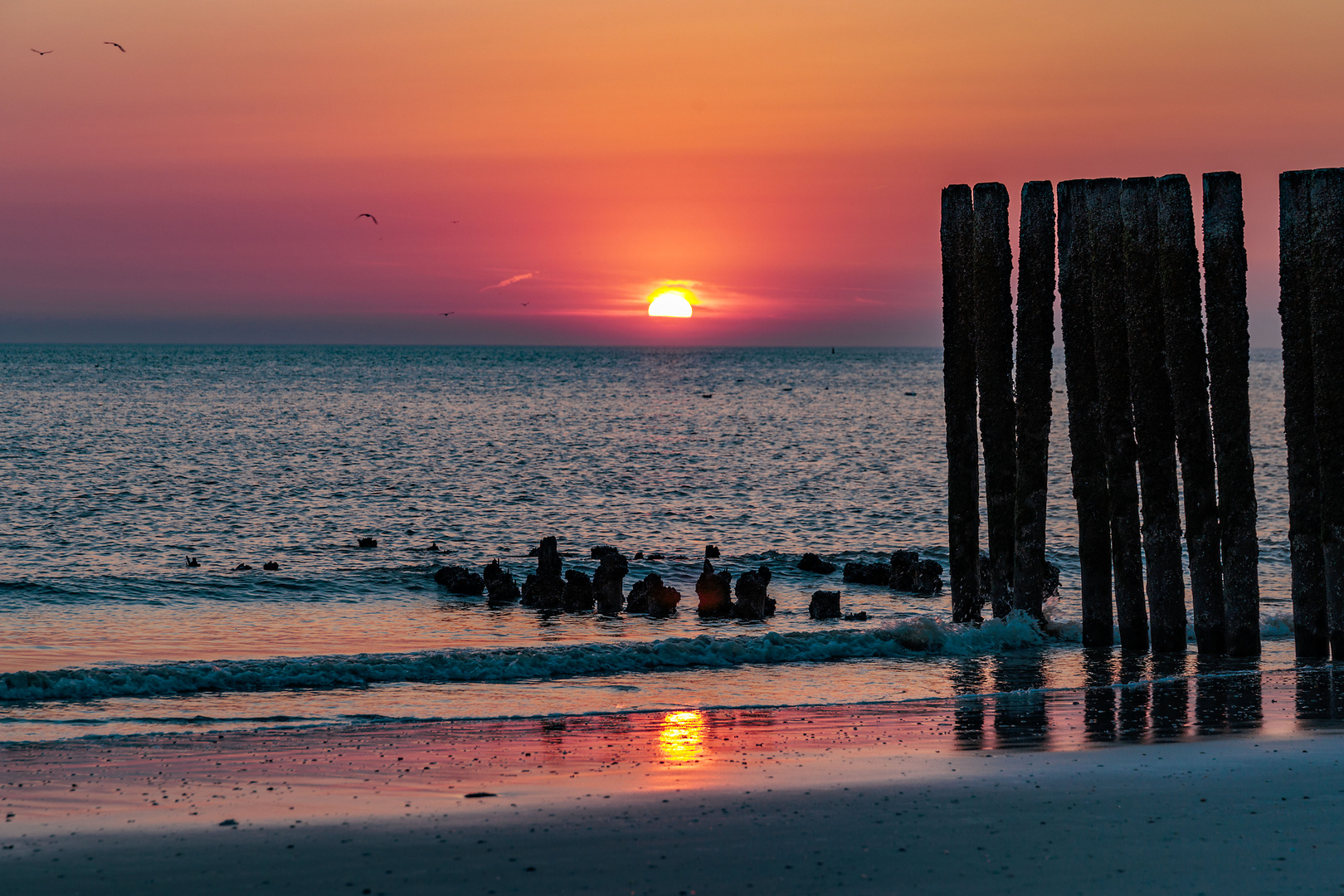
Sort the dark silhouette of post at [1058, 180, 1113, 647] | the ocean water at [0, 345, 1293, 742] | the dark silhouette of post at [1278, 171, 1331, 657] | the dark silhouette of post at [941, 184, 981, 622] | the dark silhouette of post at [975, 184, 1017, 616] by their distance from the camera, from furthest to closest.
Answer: the dark silhouette of post at [941, 184, 981, 622], the dark silhouette of post at [975, 184, 1017, 616], the ocean water at [0, 345, 1293, 742], the dark silhouette of post at [1058, 180, 1113, 647], the dark silhouette of post at [1278, 171, 1331, 657]

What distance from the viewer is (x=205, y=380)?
119500mm

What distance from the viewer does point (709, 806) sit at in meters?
7.01

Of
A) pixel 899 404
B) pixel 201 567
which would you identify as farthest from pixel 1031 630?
pixel 899 404

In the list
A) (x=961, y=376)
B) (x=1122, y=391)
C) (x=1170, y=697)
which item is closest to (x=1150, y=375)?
(x=1122, y=391)

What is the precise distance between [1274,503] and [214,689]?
2756 cm

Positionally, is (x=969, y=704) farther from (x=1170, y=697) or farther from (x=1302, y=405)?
(x=1302, y=405)

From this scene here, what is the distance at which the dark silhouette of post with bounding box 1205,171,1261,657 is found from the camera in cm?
1047

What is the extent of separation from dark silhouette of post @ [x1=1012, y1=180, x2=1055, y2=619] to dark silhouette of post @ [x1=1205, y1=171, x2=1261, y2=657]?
1.52 meters

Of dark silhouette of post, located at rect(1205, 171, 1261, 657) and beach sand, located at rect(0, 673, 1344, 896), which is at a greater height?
dark silhouette of post, located at rect(1205, 171, 1261, 657)

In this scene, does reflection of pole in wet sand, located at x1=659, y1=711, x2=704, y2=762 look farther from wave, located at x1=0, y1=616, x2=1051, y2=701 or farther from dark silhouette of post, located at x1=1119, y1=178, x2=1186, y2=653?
dark silhouette of post, located at x1=1119, y1=178, x2=1186, y2=653

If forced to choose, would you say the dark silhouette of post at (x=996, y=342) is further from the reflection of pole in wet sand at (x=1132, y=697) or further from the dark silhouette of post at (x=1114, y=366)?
the reflection of pole in wet sand at (x=1132, y=697)

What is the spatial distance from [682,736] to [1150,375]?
5.65m

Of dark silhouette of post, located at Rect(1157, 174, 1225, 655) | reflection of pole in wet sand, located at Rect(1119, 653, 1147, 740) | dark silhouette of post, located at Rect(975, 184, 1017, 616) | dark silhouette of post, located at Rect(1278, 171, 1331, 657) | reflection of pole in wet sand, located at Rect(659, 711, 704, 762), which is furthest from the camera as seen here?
dark silhouette of post, located at Rect(975, 184, 1017, 616)

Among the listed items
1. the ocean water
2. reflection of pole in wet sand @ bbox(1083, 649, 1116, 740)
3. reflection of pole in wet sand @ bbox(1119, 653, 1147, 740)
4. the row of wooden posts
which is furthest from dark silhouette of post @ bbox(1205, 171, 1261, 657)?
reflection of pole in wet sand @ bbox(1083, 649, 1116, 740)
